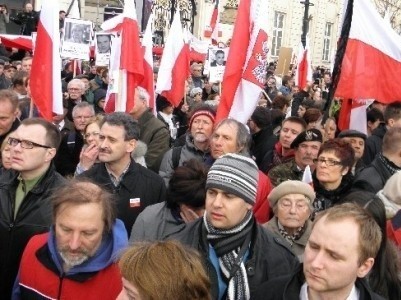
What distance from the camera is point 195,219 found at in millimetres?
3572

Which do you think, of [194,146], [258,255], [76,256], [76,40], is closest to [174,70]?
[76,40]

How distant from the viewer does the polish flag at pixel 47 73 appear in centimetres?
590

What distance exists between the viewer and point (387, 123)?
7.20 metres

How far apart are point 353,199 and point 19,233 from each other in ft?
6.53

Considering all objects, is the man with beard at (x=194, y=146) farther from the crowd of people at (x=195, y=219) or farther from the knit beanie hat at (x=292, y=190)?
the knit beanie hat at (x=292, y=190)

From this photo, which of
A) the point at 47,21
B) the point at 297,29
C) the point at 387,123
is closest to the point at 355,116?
the point at 387,123

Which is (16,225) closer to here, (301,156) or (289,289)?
(289,289)

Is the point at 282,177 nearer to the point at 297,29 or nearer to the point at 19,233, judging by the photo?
the point at 19,233

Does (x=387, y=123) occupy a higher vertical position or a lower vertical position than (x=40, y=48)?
lower

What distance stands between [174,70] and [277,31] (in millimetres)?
30323

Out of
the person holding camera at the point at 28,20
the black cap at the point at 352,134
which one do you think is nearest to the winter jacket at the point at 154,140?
the black cap at the point at 352,134

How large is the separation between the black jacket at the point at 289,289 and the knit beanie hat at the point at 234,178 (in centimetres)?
46

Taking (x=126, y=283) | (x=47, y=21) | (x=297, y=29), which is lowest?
(x=297, y=29)

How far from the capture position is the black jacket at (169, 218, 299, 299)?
3.05 meters
